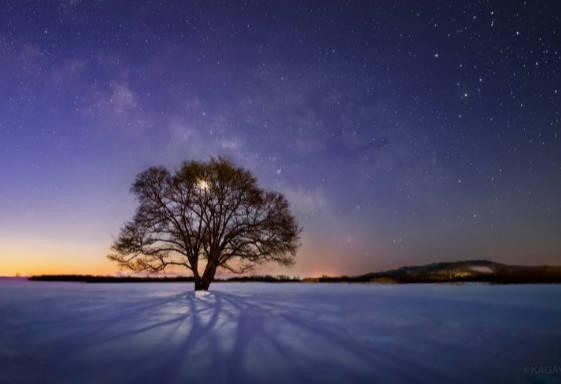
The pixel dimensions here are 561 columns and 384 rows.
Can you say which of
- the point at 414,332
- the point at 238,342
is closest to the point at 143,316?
the point at 238,342

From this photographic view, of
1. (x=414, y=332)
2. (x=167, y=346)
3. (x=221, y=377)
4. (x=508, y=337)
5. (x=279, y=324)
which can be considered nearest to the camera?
(x=221, y=377)

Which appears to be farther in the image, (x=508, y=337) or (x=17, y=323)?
(x=17, y=323)

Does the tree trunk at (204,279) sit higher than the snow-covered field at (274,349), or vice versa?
the tree trunk at (204,279)

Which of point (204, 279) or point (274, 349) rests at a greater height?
point (204, 279)

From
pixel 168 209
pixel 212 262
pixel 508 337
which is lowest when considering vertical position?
pixel 508 337

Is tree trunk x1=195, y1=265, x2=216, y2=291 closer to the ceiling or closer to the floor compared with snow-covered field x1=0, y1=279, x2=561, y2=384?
closer to the ceiling

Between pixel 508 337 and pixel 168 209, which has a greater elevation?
pixel 168 209

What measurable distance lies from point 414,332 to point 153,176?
20981 millimetres

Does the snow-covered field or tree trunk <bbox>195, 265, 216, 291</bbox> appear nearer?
the snow-covered field

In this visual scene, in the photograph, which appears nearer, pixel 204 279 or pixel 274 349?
pixel 274 349

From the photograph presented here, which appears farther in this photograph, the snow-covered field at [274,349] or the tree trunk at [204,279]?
the tree trunk at [204,279]

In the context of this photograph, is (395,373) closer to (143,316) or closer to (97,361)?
A: (97,361)

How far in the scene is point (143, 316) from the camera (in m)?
11.3

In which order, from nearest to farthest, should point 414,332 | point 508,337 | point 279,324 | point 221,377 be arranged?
point 221,377
point 508,337
point 414,332
point 279,324
